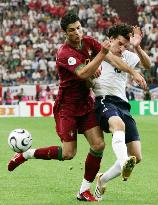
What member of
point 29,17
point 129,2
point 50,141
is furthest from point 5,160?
point 129,2

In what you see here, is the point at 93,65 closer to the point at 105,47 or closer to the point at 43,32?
the point at 105,47

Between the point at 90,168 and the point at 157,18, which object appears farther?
the point at 157,18

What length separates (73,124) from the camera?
842cm

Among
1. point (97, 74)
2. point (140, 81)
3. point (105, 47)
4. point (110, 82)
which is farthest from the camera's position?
point (110, 82)

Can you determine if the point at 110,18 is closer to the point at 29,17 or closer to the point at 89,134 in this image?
the point at 29,17

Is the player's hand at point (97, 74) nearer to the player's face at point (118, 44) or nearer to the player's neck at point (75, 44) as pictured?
the player's neck at point (75, 44)

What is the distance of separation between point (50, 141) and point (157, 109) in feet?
45.2

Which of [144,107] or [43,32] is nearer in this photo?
[144,107]

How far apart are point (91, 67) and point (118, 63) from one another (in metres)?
Answer: 0.63

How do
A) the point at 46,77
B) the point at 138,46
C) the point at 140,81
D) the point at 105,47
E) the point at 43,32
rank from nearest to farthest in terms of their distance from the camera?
the point at 105,47 < the point at 140,81 < the point at 138,46 < the point at 46,77 < the point at 43,32

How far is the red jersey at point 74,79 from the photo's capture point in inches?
322

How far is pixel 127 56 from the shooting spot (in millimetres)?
8773

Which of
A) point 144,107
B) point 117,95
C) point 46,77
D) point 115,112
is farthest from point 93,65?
point 46,77

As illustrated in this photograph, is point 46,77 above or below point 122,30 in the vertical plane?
below
